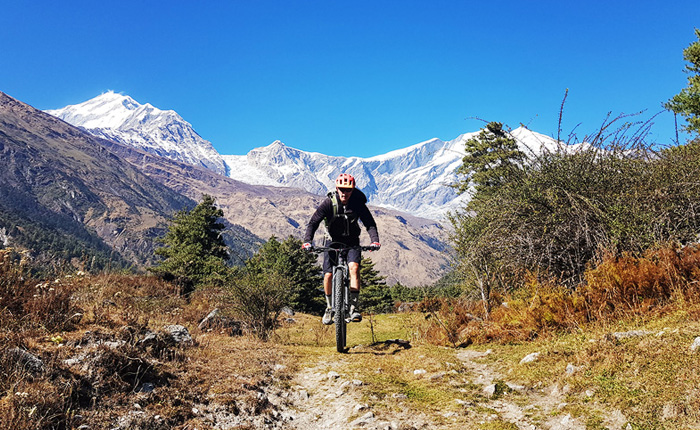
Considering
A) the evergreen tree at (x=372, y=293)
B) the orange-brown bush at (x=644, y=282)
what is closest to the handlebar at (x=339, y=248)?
the orange-brown bush at (x=644, y=282)

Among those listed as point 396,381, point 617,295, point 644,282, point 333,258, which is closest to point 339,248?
point 333,258

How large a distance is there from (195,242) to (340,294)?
35182mm

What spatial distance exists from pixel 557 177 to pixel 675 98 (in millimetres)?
14046

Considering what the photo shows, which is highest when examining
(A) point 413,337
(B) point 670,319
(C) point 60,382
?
(B) point 670,319

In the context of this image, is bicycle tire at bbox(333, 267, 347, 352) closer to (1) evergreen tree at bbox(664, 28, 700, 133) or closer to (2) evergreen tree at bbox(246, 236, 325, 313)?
(1) evergreen tree at bbox(664, 28, 700, 133)

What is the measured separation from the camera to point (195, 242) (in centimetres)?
3900

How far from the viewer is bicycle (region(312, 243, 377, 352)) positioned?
7.52 meters

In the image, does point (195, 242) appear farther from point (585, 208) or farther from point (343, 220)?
point (585, 208)

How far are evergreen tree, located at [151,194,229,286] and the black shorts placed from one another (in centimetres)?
2684

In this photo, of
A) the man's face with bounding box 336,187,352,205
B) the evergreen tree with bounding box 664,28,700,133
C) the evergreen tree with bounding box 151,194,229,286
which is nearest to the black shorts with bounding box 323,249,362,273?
the man's face with bounding box 336,187,352,205

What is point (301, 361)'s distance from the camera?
22.5 feet

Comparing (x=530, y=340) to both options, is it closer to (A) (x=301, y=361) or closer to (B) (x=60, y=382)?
(A) (x=301, y=361)

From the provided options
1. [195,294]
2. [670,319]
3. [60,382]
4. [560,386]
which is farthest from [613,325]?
[195,294]

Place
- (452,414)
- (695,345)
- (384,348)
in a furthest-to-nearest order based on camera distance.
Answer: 1. (384,348)
2. (452,414)
3. (695,345)
